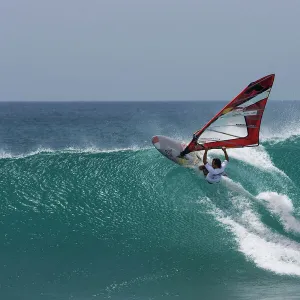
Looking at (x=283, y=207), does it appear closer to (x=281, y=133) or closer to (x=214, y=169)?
(x=214, y=169)

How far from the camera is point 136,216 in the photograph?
1190cm

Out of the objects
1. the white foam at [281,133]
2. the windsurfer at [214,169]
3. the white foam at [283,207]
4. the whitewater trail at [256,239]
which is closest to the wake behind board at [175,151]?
the whitewater trail at [256,239]

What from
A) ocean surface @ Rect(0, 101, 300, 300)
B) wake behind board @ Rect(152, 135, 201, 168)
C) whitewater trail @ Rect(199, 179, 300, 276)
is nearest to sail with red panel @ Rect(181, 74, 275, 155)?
wake behind board @ Rect(152, 135, 201, 168)

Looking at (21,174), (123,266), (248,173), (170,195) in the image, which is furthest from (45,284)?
(248,173)

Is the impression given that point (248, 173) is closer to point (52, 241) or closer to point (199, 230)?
point (199, 230)

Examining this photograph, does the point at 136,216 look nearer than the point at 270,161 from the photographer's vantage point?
Yes

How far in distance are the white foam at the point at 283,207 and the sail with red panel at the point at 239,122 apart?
4.66 feet

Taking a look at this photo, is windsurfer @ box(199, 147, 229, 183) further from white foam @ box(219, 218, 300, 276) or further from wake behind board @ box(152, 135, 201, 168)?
wake behind board @ box(152, 135, 201, 168)

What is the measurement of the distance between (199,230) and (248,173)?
10.9ft

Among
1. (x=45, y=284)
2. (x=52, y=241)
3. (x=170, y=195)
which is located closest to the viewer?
(x=45, y=284)

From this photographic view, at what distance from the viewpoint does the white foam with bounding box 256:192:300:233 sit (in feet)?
37.6

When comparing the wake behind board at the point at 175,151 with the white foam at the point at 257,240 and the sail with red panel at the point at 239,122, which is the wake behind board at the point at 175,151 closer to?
the sail with red panel at the point at 239,122

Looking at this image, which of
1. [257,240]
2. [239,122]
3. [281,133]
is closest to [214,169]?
[239,122]

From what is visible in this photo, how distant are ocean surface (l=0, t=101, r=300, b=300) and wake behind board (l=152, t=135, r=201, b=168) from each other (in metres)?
0.36
